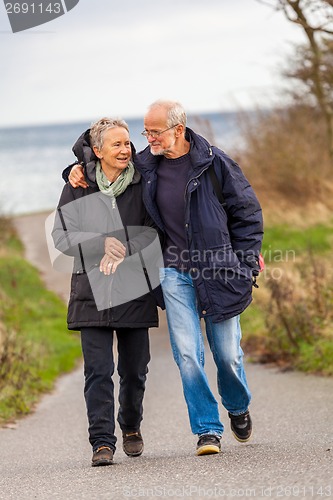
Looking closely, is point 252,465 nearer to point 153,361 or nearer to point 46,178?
point 153,361

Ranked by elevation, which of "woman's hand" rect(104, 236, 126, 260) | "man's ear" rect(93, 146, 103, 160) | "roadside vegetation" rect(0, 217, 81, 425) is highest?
"man's ear" rect(93, 146, 103, 160)

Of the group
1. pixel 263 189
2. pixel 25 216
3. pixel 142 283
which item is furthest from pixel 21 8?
pixel 25 216

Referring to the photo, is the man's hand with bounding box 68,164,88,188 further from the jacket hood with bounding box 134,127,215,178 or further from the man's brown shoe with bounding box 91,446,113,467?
the man's brown shoe with bounding box 91,446,113,467

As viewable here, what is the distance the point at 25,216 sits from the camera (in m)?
36.0

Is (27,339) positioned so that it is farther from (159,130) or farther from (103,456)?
(159,130)

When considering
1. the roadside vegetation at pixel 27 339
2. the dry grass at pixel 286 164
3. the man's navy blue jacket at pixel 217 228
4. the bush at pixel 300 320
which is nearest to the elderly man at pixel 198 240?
the man's navy blue jacket at pixel 217 228

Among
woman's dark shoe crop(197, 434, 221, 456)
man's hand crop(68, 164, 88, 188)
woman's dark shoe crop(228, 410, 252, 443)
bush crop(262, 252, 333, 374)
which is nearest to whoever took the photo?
woman's dark shoe crop(197, 434, 221, 456)

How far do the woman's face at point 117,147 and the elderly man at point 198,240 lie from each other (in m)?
0.11

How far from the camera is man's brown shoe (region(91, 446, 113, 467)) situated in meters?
6.57

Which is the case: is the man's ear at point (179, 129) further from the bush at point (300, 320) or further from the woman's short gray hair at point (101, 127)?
the bush at point (300, 320)

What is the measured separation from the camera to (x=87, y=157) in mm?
6840

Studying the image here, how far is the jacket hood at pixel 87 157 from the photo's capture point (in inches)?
266

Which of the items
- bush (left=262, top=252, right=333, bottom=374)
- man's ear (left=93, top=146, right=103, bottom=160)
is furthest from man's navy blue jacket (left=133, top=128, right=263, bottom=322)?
bush (left=262, top=252, right=333, bottom=374)

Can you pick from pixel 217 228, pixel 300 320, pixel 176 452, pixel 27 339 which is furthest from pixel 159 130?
pixel 27 339
